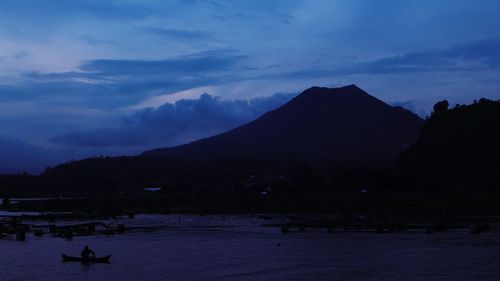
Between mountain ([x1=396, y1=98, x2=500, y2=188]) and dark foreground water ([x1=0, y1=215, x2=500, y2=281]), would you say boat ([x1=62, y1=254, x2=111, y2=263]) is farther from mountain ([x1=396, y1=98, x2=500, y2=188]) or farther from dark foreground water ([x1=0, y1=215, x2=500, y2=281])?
mountain ([x1=396, y1=98, x2=500, y2=188])

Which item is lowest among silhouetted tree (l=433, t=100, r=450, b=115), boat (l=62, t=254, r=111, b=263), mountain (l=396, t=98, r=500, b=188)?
boat (l=62, t=254, r=111, b=263)

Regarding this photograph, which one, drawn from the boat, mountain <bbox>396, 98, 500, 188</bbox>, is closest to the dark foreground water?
the boat

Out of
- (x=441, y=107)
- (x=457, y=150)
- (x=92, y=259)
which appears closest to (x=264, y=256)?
(x=92, y=259)

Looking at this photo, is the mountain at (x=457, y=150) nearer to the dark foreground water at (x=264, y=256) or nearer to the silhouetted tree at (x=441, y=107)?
the silhouetted tree at (x=441, y=107)

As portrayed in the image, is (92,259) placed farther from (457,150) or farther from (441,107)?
(441,107)

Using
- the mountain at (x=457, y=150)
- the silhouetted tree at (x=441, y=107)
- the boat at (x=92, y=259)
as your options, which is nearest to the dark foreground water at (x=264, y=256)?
the boat at (x=92, y=259)
